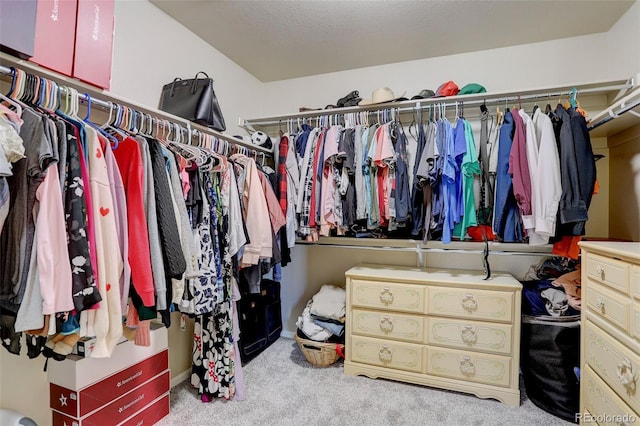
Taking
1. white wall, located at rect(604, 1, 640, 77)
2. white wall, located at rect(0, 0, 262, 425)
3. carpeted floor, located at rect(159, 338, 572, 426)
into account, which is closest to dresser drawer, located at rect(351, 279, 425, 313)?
carpeted floor, located at rect(159, 338, 572, 426)

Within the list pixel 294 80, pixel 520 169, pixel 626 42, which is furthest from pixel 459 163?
pixel 294 80

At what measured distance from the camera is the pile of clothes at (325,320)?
7.39ft

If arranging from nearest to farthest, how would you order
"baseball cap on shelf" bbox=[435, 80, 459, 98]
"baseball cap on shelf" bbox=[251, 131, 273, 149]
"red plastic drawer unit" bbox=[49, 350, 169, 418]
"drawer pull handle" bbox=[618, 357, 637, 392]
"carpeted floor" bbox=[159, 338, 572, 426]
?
"drawer pull handle" bbox=[618, 357, 637, 392]
"red plastic drawer unit" bbox=[49, 350, 169, 418]
"carpeted floor" bbox=[159, 338, 572, 426]
"baseball cap on shelf" bbox=[435, 80, 459, 98]
"baseball cap on shelf" bbox=[251, 131, 273, 149]

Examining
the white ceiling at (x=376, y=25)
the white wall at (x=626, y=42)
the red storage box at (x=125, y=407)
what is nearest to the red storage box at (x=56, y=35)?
the white ceiling at (x=376, y=25)

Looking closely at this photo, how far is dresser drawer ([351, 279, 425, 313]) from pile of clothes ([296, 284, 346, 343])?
206mm

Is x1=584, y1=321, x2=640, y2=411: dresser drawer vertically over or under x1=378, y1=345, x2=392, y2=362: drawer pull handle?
over

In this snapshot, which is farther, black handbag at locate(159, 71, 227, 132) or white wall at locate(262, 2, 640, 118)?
white wall at locate(262, 2, 640, 118)

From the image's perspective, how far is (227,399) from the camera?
1833 mm

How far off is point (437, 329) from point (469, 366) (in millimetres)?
268

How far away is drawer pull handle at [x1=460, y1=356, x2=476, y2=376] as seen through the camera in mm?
1889

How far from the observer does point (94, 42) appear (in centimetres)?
123

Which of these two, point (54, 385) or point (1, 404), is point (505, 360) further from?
point (1, 404)

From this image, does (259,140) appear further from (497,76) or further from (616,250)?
(616,250)

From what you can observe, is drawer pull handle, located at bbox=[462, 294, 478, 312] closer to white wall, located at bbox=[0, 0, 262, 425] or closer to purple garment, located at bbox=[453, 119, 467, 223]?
purple garment, located at bbox=[453, 119, 467, 223]
